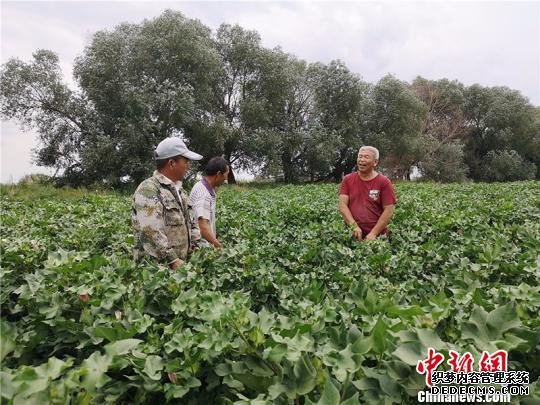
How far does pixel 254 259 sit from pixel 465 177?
4389cm

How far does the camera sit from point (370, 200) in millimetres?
5156

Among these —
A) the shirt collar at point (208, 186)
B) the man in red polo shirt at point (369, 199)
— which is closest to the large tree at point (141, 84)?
the shirt collar at point (208, 186)

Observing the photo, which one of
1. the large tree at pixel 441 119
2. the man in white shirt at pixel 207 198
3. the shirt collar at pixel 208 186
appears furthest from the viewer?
the large tree at pixel 441 119

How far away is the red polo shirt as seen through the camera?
510 cm

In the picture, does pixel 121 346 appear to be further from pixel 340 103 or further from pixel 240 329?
pixel 340 103

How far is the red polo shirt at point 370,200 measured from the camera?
16.7ft

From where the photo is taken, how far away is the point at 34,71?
23.0 m

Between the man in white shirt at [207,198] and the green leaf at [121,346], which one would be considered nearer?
the green leaf at [121,346]

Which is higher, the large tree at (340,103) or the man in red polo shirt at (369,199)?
the large tree at (340,103)

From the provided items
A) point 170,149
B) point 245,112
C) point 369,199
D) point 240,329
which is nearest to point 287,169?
point 245,112

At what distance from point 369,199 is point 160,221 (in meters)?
2.69

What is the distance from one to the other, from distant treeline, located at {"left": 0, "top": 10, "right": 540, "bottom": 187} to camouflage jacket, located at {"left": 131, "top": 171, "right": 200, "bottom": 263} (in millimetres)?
20052

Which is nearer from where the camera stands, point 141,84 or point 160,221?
point 160,221

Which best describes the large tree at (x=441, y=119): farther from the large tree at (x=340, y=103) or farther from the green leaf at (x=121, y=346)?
the green leaf at (x=121, y=346)
